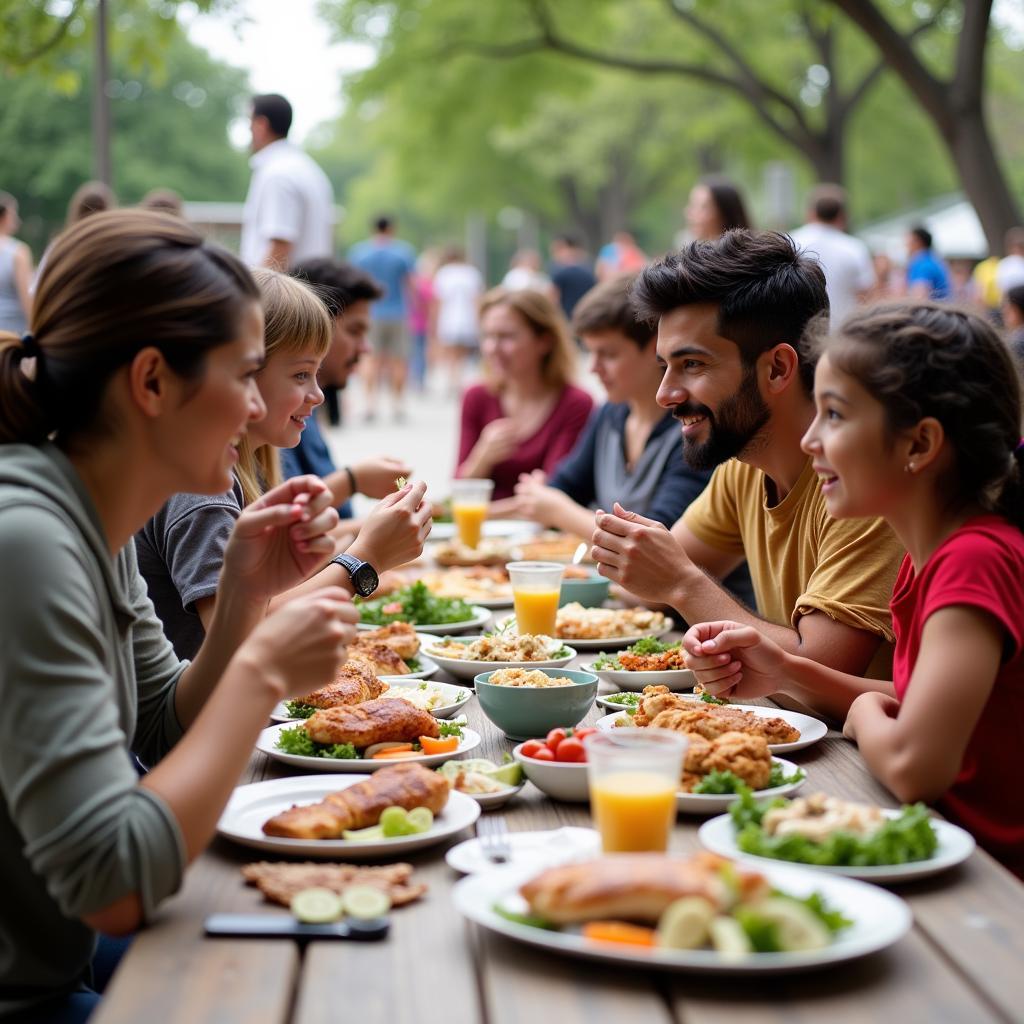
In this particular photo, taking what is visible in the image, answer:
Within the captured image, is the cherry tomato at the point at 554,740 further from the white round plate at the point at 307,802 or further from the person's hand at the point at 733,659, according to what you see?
the person's hand at the point at 733,659

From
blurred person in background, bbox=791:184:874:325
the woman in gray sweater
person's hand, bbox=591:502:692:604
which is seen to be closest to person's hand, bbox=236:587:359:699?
the woman in gray sweater

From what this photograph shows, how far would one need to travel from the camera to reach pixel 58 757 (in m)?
1.88

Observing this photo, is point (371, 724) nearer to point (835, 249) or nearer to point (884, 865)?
point (884, 865)

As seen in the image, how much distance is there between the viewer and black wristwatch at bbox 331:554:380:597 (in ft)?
10.7

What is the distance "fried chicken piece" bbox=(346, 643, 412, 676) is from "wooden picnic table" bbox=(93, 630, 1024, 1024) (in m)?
1.36

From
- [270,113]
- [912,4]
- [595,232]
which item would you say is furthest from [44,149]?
[595,232]

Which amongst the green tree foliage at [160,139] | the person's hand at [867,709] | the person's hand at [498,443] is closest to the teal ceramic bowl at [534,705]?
the person's hand at [867,709]

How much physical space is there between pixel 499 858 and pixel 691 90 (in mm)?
31772

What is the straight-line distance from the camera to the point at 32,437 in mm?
2195

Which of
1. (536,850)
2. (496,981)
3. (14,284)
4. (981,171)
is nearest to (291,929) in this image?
(496,981)

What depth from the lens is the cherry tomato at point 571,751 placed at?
92.5 inches

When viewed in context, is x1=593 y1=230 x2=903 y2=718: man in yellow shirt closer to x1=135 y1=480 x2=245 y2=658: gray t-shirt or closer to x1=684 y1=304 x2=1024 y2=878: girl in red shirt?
x1=684 y1=304 x2=1024 y2=878: girl in red shirt

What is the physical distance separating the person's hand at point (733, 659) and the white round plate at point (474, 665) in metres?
0.40

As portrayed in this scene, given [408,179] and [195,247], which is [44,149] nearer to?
[408,179]
